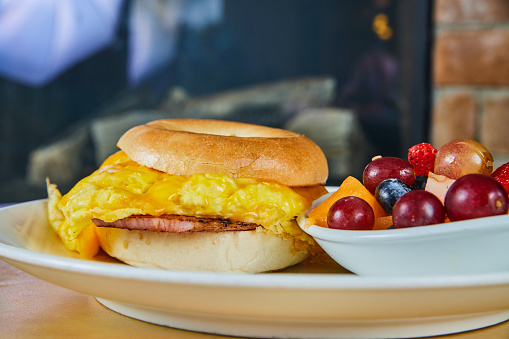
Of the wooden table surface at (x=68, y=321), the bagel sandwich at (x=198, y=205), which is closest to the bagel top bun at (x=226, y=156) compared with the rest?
the bagel sandwich at (x=198, y=205)

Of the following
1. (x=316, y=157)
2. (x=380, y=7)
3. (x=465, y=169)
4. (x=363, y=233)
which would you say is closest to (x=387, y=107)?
(x=380, y=7)

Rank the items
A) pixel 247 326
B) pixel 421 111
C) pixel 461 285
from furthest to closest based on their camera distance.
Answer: pixel 421 111 < pixel 247 326 < pixel 461 285

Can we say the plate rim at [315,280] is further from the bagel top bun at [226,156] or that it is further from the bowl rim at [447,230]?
the bagel top bun at [226,156]

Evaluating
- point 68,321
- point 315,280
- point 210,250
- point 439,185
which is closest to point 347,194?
point 439,185

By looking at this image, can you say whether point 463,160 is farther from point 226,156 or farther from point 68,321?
point 68,321

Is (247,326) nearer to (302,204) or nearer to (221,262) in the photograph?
(221,262)

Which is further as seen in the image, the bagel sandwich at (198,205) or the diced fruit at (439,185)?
the bagel sandwich at (198,205)
